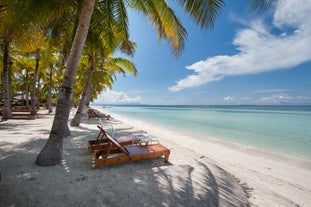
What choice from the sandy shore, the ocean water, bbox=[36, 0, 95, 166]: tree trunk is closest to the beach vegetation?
bbox=[36, 0, 95, 166]: tree trunk

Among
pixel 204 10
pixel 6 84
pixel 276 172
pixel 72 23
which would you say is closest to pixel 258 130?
pixel 276 172

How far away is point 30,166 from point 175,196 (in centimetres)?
335

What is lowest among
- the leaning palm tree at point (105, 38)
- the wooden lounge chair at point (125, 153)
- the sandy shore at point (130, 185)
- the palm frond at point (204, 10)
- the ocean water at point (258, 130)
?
the ocean water at point (258, 130)

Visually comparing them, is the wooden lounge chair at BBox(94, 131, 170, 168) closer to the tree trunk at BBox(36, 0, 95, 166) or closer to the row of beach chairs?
the row of beach chairs

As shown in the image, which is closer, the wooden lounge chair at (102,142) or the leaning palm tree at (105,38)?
the wooden lounge chair at (102,142)

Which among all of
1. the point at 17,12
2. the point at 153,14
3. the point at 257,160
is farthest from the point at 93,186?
the point at 257,160

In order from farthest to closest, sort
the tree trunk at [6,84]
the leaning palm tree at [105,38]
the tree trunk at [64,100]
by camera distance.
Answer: the tree trunk at [6,84]
the leaning palm tree at [105,38]
the tree trunk at [64,100]

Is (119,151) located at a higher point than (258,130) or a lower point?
higher

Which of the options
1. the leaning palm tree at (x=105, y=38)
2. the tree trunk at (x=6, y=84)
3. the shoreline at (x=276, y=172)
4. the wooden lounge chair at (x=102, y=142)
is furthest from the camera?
the tree trunk at (x=6, y=84)

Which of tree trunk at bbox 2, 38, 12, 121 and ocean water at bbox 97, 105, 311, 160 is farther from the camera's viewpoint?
tree trunk at bbox 2, 38, 12, 121

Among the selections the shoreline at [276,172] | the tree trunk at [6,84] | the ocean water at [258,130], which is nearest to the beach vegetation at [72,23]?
the shoreline at [276,172]

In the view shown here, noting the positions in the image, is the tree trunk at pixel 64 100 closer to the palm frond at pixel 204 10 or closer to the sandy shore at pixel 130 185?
the sandy shore at pixel 130 185

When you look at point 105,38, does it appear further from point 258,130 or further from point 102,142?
point 258,130

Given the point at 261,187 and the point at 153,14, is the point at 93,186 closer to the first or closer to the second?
A: the point at 261,187
